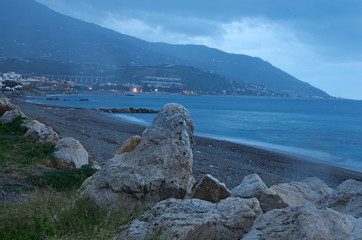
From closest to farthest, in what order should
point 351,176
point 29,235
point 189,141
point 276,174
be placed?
1. point 29,235
2. point 189,141
3. point 276,174
4. point 351,176

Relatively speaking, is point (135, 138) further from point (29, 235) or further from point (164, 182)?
point (29, 235)

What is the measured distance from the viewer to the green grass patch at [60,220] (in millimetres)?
3773

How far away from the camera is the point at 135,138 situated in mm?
6051

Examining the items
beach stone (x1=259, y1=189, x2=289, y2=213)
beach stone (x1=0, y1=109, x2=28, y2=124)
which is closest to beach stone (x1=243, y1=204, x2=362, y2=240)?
beach stone (x1=259, y1=189, x2=289, y2=213)

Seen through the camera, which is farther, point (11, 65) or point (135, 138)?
point (11, 65)

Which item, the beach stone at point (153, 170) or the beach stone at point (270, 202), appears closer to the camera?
the beach stone at point (153, 170)

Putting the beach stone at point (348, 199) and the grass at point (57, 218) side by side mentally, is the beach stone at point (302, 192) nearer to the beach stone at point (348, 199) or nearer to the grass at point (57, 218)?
the beach stone at point (348, 199)

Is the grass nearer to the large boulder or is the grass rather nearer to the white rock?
the large boulder

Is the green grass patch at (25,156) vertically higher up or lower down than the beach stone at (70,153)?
lower down

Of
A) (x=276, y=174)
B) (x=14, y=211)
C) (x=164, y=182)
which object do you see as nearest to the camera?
(x=14, y=211)

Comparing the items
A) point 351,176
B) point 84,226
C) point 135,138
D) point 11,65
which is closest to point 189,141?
point 135,138

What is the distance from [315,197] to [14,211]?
5.37m

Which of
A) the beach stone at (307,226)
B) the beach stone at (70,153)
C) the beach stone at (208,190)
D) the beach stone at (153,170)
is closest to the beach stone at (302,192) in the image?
the beach stone at (208,190)

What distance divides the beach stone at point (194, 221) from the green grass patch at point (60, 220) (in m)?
0.40
